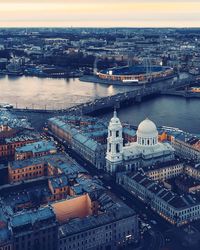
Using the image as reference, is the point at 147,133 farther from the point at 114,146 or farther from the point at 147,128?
the point at 114,146

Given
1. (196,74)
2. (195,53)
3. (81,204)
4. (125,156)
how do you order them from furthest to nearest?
(195,53), (196,74), (125,156), (81,204)

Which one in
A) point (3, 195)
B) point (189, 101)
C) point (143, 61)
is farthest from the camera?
point (143, 61)

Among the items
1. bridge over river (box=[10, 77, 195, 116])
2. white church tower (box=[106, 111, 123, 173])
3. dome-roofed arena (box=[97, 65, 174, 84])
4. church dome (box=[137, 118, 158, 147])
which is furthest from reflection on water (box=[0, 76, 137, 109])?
white church tower (box=[106, 111, 123, 173])

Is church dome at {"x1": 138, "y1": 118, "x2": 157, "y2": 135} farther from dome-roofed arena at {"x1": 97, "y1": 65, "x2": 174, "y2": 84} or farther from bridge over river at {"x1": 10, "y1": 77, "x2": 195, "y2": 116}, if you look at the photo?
dome-roofed arena at {"x1": 97, "y1": 65, "x2": 174, "y2": 84}

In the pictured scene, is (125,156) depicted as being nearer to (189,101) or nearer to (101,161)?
(101,161)

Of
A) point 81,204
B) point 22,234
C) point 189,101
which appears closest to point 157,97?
point 189,101

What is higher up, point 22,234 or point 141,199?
point 22,234

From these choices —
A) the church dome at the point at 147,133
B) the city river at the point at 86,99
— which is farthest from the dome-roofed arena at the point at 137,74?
the church dome at the point at 147,133

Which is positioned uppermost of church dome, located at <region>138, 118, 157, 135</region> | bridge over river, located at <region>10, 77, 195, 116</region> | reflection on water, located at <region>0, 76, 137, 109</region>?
church dome, located at <region>138, 118, 157, 135</region>
